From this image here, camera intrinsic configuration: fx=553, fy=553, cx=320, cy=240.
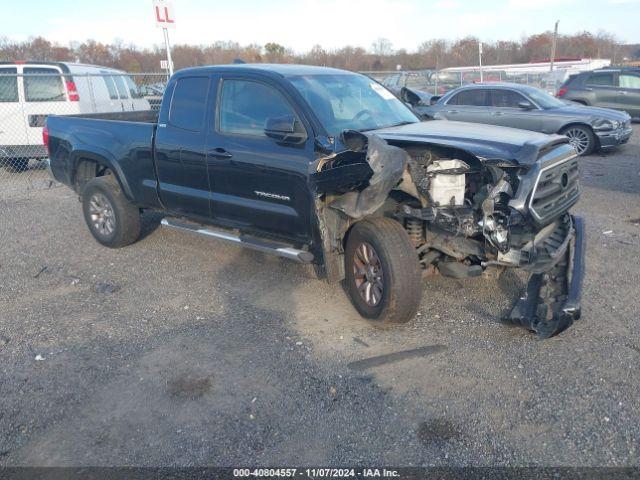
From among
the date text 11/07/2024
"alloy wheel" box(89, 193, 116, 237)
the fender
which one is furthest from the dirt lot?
the fender

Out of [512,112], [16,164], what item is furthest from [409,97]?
[16,164]

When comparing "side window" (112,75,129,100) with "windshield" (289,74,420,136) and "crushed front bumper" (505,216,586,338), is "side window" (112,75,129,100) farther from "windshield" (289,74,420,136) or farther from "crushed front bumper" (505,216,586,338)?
"crushed front bumper" (505,216,586,338)

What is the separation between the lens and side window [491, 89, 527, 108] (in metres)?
11.8

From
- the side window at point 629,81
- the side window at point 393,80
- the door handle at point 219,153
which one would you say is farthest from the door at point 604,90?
the door handle at point 219,153

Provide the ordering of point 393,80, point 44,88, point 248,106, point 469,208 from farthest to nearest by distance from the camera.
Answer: point 393,80 → point 44,88 → point 248,106 → point 469,208

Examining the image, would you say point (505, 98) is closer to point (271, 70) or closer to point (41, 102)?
point (271, 70)

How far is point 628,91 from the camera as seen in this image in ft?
51.7

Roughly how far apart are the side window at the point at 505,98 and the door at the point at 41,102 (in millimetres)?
8762

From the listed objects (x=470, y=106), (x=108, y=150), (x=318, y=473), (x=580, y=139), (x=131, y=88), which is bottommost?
(x=318, y=473)

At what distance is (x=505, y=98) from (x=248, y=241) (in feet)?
29.2

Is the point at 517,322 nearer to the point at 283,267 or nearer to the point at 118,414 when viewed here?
the point at 283,267

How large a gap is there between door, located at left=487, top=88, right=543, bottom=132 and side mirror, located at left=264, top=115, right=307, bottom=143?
27.8ft

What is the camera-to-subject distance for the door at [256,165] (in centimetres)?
451

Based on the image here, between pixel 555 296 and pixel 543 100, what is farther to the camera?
pixel 543 100
